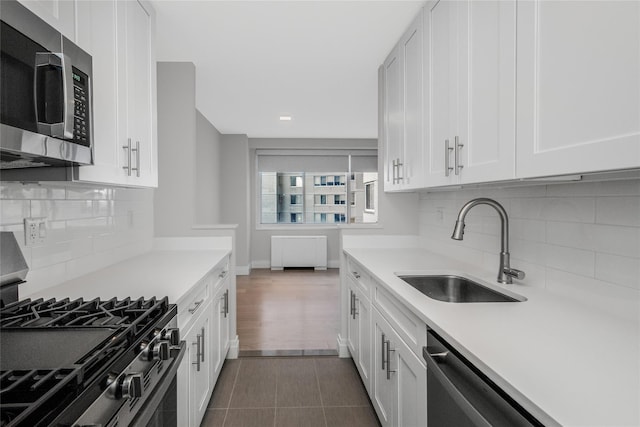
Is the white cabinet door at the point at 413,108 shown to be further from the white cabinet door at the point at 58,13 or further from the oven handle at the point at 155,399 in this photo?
the white cabinet door at the point at 58,13

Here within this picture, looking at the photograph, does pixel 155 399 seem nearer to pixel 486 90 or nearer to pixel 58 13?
pixel 58 13

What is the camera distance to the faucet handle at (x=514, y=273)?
1702 mm

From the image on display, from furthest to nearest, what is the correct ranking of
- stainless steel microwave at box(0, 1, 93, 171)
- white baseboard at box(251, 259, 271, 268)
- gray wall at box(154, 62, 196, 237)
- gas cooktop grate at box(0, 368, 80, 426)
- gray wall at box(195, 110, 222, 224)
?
white baseboard at box(251, 259, 271, 268), gray wall at box(195, 110, 222, 224), gray wall at box(154, 62, 196, 237), stainless steel microwave at box(0, 1, 93, 171), gas cooktop grate at box(0, 368, 80, 426)

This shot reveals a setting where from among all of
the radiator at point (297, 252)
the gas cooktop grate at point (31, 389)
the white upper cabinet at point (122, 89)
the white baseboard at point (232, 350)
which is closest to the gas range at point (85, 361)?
the gas cooktop grate at point (31, 389)

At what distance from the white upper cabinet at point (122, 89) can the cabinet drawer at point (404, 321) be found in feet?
4.49

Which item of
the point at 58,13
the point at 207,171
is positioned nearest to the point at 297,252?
the point at 207,171

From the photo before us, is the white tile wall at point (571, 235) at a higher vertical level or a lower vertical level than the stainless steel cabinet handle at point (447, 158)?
lower

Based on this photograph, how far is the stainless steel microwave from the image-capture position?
103 centimetres

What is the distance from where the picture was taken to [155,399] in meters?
1.21

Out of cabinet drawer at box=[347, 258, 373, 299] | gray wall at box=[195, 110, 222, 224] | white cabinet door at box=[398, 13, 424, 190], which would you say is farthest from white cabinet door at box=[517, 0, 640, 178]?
gray wall at box=[195, 110, 222, 224]

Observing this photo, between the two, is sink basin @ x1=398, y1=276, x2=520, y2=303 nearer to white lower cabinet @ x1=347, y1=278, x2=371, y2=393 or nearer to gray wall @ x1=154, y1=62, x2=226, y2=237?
white lower cabinet @ x1=347, y1=278, x2=371, y2=393

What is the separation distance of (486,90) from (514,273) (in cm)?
80

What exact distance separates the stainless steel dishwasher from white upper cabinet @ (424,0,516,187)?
647 mm

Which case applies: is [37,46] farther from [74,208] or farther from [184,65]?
[184,65]
